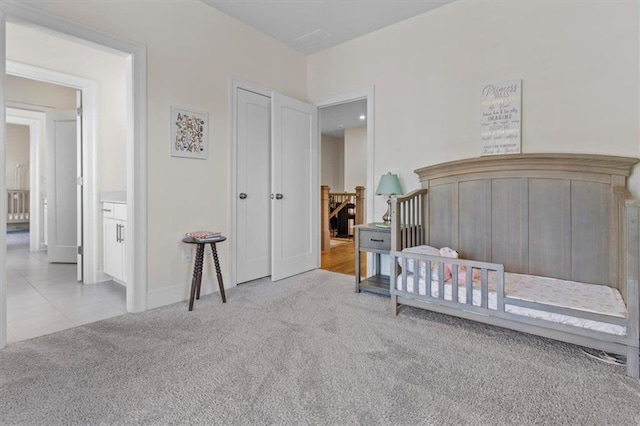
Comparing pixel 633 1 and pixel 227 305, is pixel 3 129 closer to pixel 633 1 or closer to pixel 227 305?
pixel 227 305

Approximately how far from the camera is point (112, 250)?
10.5ft

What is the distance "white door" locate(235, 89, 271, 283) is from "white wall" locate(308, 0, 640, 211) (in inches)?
39.4

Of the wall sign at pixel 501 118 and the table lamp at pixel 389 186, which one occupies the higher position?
the wall sign at pixel 501 118

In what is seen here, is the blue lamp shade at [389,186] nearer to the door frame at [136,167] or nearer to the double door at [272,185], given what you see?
the double door at [272,185]

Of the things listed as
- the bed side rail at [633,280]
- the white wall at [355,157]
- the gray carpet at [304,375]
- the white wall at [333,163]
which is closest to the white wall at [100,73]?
the gray carpet at [304,375]

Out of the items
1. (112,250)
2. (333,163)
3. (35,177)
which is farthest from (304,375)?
(333,163)

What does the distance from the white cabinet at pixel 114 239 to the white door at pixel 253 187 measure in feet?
3.45

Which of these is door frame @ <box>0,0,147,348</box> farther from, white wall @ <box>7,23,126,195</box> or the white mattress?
the white mattress

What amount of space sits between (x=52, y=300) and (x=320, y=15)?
3558 millimetres

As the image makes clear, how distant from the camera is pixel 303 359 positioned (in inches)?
69.7

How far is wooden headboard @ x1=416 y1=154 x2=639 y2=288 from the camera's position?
7.22 feet

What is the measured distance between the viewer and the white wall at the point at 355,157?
781 cm

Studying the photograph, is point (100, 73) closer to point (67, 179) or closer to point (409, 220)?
point (67, 179)

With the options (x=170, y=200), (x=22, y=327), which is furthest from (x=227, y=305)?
(x=22, y=327)
